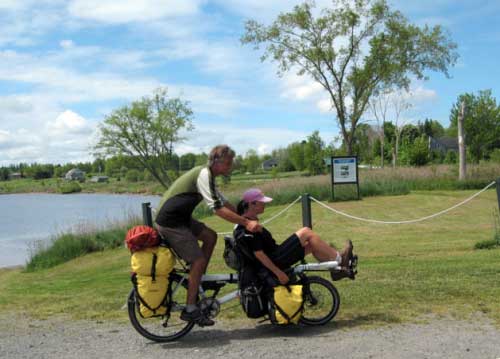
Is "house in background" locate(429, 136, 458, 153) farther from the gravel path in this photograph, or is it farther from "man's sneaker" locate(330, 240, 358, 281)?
the gravel path

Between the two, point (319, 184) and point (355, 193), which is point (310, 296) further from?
point (319, 184)

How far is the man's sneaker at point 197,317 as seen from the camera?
5.17m

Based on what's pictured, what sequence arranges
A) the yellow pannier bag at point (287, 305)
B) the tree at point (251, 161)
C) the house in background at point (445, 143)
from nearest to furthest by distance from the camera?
1. the yellow pannier bag at point (287, 305)
2. the house in background at point (445, 143)
3. the tree at point (251, 161)

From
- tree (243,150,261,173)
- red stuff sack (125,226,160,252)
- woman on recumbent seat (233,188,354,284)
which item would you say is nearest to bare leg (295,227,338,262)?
woman on recumbent seat (233,188,354,284)

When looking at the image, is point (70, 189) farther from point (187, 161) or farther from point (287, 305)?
point (287, 305)

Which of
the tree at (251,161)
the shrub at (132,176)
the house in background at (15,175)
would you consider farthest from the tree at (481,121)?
the house in background at (15,175)

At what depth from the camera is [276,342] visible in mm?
4895

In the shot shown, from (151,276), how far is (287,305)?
128 centimetres

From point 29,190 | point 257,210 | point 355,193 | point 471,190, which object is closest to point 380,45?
point 471,190

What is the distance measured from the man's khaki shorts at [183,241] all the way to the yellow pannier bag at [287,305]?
834 mm

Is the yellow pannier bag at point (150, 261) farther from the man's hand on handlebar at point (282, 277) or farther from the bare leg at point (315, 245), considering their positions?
the bare leg at point (315, 245)

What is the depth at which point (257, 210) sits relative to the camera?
→ 5289 mm

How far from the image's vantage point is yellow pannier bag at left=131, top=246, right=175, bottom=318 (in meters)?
5.04

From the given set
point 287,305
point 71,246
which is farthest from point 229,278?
point 71,246
